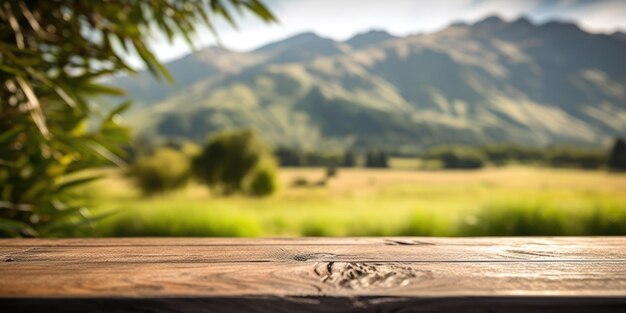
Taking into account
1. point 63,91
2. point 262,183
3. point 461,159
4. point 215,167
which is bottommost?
point 63,91

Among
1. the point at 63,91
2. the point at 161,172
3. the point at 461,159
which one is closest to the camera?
the point at 63,91

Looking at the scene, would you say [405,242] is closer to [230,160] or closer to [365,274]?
[365,274]

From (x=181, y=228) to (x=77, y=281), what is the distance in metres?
8.08

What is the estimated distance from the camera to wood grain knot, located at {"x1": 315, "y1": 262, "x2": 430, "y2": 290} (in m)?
0.72

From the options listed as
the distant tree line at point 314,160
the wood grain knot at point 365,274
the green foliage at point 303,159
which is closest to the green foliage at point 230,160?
the distant tree line at point 314,160

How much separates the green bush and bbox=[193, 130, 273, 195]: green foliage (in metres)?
0.24

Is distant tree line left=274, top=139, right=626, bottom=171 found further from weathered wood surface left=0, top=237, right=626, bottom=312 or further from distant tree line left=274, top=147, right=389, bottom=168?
weathered wood surface left=0, top=237, right=626, bottom=312

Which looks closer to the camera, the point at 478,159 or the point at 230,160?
the point at 230,160

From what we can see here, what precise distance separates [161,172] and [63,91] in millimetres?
14829

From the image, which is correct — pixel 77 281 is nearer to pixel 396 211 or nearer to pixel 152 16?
pixel 152 16

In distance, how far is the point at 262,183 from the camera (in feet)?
55.3

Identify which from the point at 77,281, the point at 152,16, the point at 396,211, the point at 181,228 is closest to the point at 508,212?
the point at 396,211

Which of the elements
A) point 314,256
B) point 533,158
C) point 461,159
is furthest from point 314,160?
point 314,256

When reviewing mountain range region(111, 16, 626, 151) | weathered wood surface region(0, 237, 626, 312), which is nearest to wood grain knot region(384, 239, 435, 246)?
weathered wood surface region(0, 237, 626, 312)
